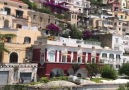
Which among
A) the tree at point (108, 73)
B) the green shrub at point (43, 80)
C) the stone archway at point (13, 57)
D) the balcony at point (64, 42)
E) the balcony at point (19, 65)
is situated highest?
the balcony at point (64, 42)

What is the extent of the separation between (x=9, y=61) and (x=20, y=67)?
8.39ft

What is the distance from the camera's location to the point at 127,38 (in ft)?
227

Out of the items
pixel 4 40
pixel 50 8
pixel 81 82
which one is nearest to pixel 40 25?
pixel 50 8

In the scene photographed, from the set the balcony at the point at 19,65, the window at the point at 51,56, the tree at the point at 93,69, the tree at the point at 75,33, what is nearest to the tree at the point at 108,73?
the tree at the point at 93,69

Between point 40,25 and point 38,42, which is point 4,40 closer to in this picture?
point 38,42

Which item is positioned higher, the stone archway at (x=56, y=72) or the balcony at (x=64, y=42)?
the balcony at (x=64, y=42)

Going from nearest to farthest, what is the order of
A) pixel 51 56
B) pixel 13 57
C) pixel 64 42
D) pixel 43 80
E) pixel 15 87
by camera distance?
pixel 15 87 < pixel 43 80 < pixel 13 57 < pixel 51 56 < pixel 64 42

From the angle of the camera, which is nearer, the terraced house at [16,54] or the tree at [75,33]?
the terraced house at [16,54]

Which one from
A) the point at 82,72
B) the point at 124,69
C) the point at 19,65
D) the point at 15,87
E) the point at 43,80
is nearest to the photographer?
the point at 15,87

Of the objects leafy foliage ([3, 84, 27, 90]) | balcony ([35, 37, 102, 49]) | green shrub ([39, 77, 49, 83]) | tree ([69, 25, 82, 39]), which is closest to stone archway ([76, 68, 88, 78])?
balcony ([35, 37, 102, 49])

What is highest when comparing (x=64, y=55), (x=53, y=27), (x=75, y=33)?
(x=53, y=27)

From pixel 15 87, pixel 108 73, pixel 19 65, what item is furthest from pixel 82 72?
pixel 15 87

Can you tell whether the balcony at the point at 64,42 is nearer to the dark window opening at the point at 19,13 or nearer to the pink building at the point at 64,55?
the pink building at the point at 64,55

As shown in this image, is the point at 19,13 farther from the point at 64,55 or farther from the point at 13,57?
the point at 13,57
